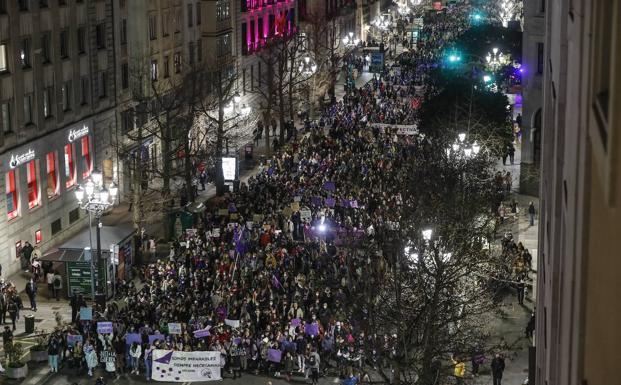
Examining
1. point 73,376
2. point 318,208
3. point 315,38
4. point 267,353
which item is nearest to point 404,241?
point 267,353

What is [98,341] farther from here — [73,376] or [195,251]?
[195,251]

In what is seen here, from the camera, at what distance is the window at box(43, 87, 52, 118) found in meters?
52.8

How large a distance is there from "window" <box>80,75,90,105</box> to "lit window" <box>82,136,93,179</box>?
200 centimetres

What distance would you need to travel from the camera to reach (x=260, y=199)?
5459cm

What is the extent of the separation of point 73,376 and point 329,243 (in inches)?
568

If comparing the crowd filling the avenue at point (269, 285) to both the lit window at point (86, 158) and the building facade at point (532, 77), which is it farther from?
the lit window at point (86, 158)

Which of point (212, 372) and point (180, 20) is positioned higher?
point (180, 20)

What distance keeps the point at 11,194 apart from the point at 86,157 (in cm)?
982

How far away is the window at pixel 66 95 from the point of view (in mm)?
54997

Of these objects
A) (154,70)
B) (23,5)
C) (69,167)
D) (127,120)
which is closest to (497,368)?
(23,5)

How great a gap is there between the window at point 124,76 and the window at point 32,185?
1383cm

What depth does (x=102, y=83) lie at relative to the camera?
61.0 m

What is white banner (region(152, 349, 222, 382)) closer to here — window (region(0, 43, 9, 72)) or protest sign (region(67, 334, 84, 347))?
protest sign (region(67, 334, 84, 347))

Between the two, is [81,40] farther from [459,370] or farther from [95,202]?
[459,370]
